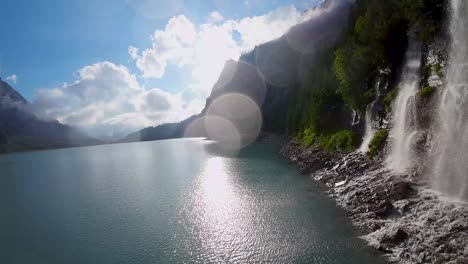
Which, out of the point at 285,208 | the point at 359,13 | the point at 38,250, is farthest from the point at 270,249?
the point at 359,13

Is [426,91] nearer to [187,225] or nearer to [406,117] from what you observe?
[406,117]

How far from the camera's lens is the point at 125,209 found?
41.6 m

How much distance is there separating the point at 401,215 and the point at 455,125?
465 inches

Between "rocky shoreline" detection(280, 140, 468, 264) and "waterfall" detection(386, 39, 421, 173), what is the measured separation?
2176mm

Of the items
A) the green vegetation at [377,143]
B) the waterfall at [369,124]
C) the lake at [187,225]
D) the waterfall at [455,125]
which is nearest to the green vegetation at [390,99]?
the green vegetation at [377,143]

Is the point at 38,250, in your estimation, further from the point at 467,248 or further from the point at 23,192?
the point at 23,192

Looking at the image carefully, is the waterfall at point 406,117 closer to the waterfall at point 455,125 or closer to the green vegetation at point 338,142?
the waterfall at point 455,125

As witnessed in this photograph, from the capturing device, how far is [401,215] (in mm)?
26109

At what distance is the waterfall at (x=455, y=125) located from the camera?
87.4 ft

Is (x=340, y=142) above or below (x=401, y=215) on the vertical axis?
above

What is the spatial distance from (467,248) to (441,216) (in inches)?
185

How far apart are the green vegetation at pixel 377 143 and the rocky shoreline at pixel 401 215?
2.25 metres

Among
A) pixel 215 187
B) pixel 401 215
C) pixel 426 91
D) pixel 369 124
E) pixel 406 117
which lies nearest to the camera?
pixel 401 215

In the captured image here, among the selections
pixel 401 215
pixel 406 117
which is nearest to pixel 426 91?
pixel 406 117
